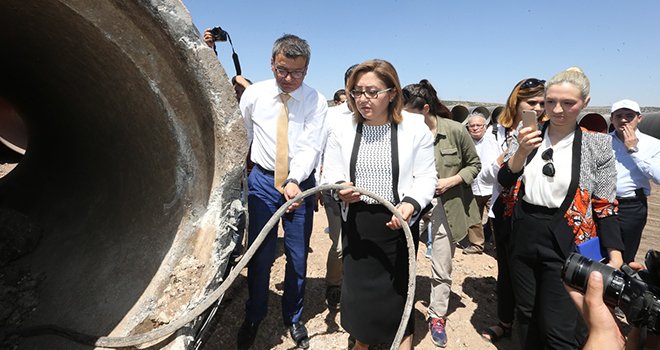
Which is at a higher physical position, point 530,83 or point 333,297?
point 530,83

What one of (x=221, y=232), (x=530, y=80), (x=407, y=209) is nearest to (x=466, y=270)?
(x=530, y=80)

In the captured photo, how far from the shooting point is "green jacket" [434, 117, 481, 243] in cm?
303

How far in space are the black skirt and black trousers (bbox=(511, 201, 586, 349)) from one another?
0.63 metres

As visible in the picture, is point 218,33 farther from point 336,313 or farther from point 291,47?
point 336,313

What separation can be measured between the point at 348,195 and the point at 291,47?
106 cm

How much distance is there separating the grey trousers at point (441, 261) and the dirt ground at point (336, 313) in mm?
273

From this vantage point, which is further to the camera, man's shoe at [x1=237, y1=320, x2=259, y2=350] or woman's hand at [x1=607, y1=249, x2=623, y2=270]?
man's shoe at [x1=237, y1=320, x2=259, y2=350]

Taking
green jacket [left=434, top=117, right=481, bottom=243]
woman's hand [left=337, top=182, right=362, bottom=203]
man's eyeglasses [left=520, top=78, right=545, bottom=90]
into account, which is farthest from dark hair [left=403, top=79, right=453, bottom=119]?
woman's hand [left=337, top=182, right=362, bottom=203]

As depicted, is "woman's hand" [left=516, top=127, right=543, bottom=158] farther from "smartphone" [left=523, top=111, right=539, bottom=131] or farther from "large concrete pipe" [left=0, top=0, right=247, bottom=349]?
"large concrete pipe" [left=0, top=0, right=247, bottom=349]

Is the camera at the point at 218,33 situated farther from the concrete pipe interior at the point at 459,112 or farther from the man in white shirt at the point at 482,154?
the concrete pipe interior at the point at 459,112

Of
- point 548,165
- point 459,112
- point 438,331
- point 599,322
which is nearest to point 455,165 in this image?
point 548,165

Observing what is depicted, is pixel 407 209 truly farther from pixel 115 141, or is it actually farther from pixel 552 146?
pixel 115 141

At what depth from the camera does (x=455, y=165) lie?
10.0 ft

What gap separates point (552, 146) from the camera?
220 cm
